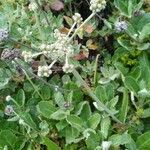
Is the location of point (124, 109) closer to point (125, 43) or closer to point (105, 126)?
point (105, 126)

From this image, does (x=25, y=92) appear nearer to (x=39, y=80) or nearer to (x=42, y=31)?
(x=39, y=80)

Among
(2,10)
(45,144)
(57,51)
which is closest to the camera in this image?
(57,51)

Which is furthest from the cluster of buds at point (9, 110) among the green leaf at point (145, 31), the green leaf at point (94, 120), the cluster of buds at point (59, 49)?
the green leaf at point (145, 31)

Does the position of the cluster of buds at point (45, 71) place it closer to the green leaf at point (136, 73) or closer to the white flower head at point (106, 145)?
the white flower head at point (106, 145)

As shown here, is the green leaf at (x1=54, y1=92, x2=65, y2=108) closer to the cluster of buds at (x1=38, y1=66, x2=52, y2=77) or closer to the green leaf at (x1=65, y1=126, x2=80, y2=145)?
the green leaf at (x1=65, y1=126, x2=80, y2=145)

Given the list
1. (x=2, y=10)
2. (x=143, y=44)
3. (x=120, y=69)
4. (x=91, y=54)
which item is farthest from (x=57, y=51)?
(x=2, y=10)

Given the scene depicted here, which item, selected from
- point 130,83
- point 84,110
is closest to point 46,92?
point 84,110
